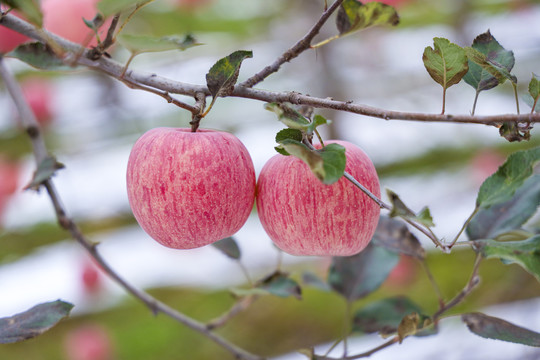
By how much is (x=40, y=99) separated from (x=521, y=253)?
1.32 m

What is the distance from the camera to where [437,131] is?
1678 millimetres

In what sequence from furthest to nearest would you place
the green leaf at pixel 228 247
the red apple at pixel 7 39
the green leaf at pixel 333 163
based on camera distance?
the red apple at pixel 7 39, the green leaf at pixel 228 247, the green leaf at pixel 333 163

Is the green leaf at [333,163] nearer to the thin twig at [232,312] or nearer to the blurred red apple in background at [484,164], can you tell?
the thin twig at [232,312]

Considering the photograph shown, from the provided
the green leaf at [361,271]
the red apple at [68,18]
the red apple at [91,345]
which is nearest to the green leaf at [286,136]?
the green leaf at [361,271]

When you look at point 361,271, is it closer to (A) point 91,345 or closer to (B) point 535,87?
(B) point 535,87

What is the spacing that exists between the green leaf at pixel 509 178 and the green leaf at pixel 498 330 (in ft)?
0.39

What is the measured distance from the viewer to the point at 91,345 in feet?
3.80

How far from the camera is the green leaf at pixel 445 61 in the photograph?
0.31 m

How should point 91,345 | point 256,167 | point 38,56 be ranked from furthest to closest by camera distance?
point 256,167 → point 91,345 → point 38,56

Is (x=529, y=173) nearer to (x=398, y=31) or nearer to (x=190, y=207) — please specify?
(x=190, y=207)

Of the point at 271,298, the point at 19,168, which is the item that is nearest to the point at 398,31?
the point at 271,298

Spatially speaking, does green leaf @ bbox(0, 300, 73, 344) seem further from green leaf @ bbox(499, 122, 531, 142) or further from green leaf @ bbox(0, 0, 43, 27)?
green leaf @ bbox(499, 122, 531, 142)

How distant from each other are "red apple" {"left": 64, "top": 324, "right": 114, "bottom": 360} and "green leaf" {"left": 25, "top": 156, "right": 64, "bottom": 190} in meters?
0.81

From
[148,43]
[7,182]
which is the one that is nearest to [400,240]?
[148,43]
